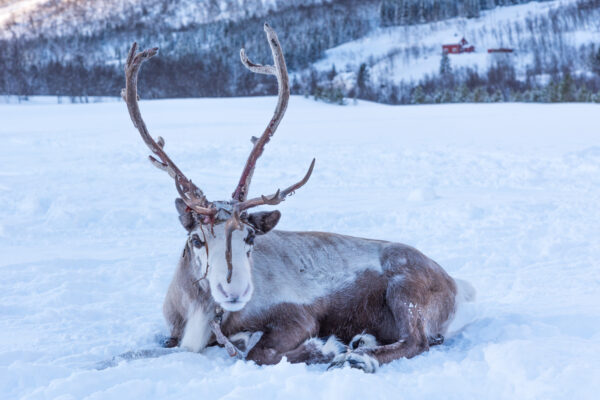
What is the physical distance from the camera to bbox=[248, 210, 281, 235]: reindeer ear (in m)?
4.43

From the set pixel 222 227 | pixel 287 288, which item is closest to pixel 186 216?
pixel 222 227

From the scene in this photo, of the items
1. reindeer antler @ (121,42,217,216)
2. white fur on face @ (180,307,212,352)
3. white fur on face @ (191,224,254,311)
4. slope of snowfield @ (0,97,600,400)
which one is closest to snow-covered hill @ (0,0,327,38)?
slope of snowfield @ (0,97,600,400)

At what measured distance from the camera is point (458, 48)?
404ft

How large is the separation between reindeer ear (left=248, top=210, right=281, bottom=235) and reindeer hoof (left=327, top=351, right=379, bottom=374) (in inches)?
42.7

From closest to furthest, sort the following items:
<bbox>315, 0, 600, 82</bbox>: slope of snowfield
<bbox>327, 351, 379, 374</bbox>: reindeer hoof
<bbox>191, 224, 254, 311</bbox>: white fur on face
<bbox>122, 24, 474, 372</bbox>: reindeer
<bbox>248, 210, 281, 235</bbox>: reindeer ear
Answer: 1. <bbox>191, 224, 254, 311</bbox>: white fur on face
2. <bbox>327, 351, 379, 374</bbox>: reindeer hoof
3. <bbox>122, 24, 474, 372</bbox>: reindeer
4. <bbox>248, 210, 281, 235</bbox>: reindeer ear
5. <bbox>315, 0, 600, 82</bbox>: slope of snowfield

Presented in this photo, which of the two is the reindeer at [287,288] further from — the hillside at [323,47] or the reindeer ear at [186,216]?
the hillside at [323,47]

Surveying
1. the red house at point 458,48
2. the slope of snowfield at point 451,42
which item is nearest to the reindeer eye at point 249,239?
the slope of snowfield at point 451,42

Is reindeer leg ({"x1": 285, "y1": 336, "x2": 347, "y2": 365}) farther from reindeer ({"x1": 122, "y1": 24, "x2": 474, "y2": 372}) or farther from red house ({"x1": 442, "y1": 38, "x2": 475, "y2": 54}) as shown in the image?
red house ({"x1": 442, "y1": 38, "x2": 475, "y2": 54})

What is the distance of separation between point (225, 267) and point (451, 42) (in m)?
132

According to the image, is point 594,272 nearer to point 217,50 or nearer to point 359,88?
point 359,88

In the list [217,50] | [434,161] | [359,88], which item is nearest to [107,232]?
[434,161]

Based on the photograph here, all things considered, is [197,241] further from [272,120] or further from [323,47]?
[323,47]

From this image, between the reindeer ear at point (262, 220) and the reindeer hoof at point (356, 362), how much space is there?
108cm

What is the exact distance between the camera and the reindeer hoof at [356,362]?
157 inches
